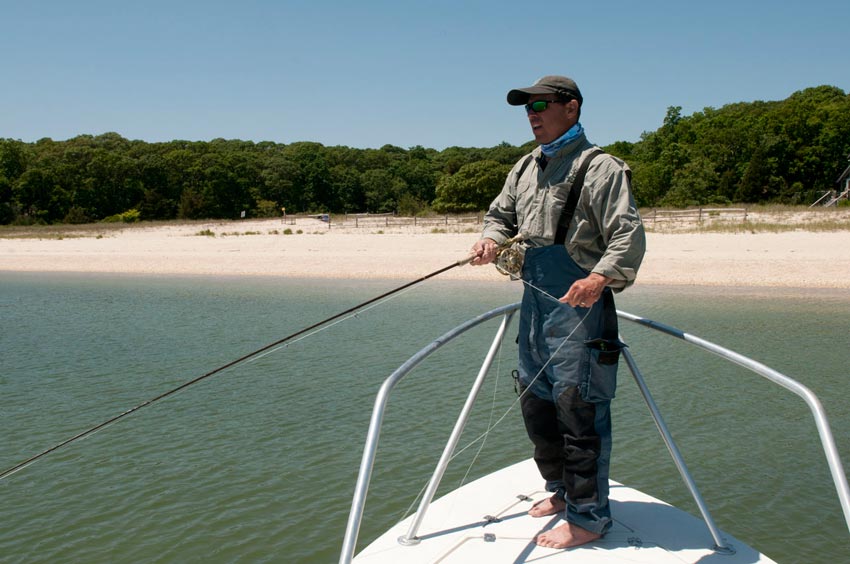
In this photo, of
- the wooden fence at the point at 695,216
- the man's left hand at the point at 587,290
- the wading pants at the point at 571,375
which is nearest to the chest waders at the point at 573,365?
the wading pants at the point at 571,375

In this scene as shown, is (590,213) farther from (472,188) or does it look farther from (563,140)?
(472,188)

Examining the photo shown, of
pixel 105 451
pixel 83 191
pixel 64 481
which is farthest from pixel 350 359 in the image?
pixel 83 191

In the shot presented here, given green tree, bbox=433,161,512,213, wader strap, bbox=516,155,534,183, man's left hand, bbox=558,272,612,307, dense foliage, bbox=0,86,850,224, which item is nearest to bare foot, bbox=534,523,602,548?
man's left hand, bbox=558,272,612,307

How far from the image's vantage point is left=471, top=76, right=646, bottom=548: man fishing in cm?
252

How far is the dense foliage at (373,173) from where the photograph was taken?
54.6 meters

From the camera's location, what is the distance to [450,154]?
89188 mm

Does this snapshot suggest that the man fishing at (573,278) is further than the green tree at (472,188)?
No

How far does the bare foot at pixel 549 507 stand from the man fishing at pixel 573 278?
23 cm

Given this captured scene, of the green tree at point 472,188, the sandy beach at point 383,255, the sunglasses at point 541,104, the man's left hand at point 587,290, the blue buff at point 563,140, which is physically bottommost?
the sandy beach at point 383,255

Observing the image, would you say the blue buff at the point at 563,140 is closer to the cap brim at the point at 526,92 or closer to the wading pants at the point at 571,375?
the cap brim at the point at 526,92

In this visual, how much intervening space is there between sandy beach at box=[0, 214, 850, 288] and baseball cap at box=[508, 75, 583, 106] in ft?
51.1

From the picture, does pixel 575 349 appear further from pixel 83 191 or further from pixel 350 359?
pixel 83 191

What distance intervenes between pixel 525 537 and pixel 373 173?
2957 inches

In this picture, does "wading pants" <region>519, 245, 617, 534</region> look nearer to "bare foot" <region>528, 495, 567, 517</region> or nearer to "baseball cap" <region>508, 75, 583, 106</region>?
"bare foot" <region>528, 495, 567, 517</region>
